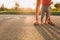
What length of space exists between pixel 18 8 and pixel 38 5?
75.6ft

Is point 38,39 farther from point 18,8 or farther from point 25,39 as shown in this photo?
A: point 18,8

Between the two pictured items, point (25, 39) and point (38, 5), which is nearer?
point (25, 39)

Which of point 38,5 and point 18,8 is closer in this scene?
point 38,5

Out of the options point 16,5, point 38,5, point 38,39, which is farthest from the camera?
point 16,5

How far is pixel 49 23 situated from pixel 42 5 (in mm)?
764

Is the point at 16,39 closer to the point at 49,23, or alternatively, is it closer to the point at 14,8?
the point at 49,23

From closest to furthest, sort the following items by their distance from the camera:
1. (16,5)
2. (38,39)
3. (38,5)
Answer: (38,39), (38,5), (16,5)

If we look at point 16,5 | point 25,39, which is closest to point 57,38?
point 25,39

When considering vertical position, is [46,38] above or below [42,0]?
below

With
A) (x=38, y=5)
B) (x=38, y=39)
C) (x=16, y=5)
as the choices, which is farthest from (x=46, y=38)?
(x=16, y=5)

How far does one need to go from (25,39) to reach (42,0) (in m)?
4.29

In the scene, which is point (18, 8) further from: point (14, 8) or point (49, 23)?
point (49, 23)

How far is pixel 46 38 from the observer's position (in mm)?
6395

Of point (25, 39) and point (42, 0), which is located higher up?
point (42, 0)
